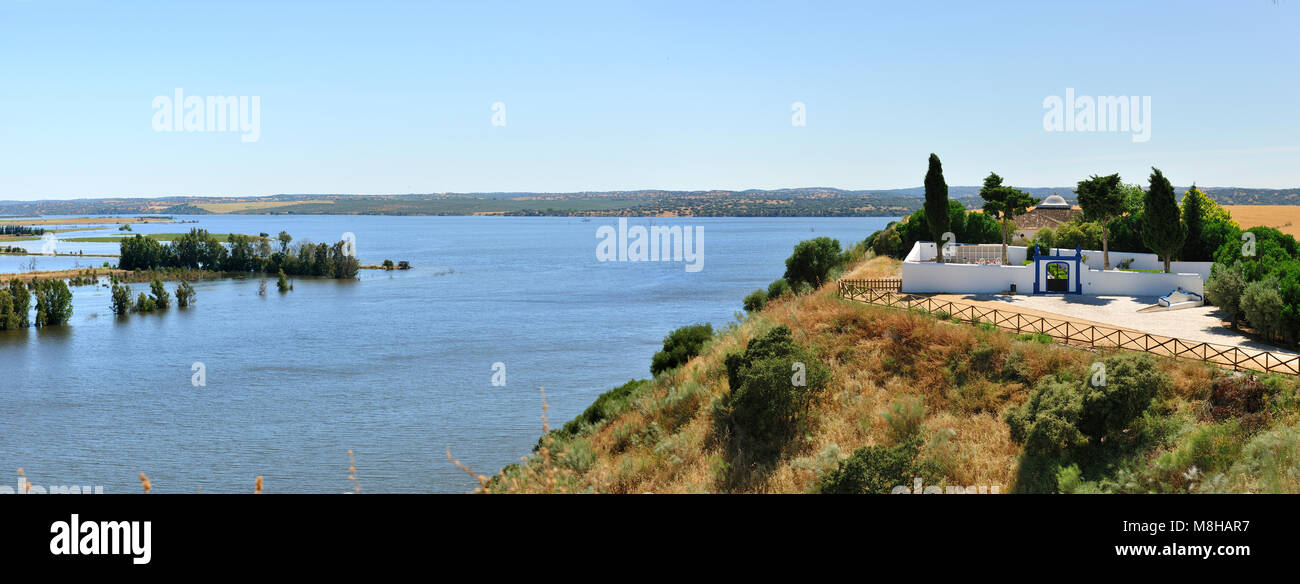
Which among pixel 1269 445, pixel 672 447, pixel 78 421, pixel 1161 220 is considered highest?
pixel 1161 220

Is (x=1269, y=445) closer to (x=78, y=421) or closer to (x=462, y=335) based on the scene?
(x=78, y=421)

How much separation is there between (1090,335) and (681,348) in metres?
18.4

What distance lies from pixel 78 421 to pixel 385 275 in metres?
83.7

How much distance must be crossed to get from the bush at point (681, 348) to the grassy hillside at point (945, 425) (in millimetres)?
8613

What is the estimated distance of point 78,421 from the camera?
1777 inches

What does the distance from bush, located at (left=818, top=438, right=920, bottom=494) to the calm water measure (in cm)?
1847

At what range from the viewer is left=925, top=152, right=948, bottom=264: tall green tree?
3706 cm

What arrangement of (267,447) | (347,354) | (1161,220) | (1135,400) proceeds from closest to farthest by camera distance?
(1135,400) → (1161,220) → (267,447) → (347,354)

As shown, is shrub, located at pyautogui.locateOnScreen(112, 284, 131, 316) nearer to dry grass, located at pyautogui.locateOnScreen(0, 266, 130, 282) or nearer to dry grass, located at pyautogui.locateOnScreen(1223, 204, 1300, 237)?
dry grass, located at pyautogui.locateOnScreen(0, 266, 130, 282)

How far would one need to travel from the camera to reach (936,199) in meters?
37.2

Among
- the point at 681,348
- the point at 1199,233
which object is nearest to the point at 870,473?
the point at 681,348

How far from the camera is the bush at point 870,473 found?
16672mm

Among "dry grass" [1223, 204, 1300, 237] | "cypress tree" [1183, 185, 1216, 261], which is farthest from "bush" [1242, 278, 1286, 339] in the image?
"dry grass" [1223, 204, 1300, 237]
